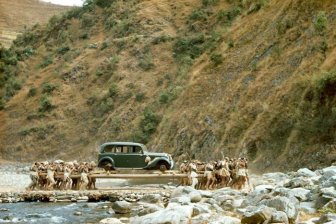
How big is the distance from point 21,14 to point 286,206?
107383 mm

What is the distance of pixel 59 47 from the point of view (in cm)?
7506

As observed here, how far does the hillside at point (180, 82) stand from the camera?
3127 cm

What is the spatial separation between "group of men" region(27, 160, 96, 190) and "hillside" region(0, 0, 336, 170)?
1047 cm

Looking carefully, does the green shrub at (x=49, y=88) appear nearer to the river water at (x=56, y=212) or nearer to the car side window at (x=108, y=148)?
the car side window at (x=108, y=148)

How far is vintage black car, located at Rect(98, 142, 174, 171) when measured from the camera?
2775cm

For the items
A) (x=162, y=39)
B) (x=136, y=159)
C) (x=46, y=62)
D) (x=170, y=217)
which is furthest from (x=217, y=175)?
(x=46, y=62)

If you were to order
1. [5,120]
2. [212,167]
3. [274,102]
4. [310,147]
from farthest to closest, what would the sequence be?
[5,120] → [274,102] → [310,147] → [212,167]

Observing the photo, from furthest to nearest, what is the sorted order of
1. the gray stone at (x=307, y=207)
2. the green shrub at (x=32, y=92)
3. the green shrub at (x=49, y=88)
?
the green shrub at (x=32, y=92) < the green shrub at (x=49, y=88) < the gray stone at (x=307, y=207)

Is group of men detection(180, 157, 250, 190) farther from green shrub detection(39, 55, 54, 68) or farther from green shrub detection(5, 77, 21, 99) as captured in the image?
green shrub detection(39, 55, 54, 68)

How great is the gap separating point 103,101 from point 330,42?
3250 cm

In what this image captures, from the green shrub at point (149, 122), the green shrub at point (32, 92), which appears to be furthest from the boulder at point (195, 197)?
the green shrub at point (32, 92)

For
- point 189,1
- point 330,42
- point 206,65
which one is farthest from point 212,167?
point 189,1

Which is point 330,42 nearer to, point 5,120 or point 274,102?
point 274,102

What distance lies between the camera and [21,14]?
113 m
